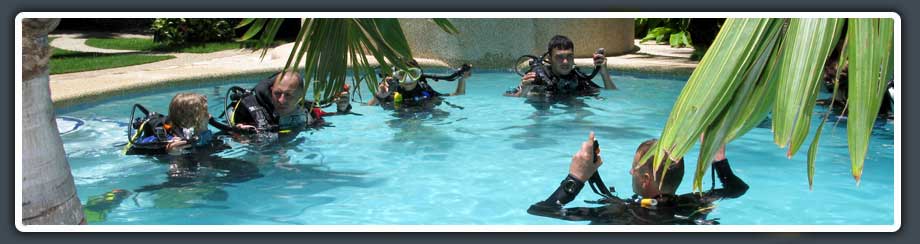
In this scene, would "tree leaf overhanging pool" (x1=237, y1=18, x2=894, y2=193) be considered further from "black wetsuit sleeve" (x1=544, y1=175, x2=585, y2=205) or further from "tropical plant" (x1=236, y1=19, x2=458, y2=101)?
"tropical plant" (x1=236, y1=19, x2=458, y2=101)

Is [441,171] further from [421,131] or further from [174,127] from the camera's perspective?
[174,127]

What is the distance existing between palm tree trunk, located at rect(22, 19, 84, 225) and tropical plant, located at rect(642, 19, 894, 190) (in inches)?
90.2

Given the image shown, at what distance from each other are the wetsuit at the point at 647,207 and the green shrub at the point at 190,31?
9.57 m

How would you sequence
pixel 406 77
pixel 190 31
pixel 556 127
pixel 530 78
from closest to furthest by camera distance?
pixel 556 127
pixel 406 77
pixel 530 78
pixel 190 31

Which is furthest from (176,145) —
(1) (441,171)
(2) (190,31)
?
(2) (190,31)

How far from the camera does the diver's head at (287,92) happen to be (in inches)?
267

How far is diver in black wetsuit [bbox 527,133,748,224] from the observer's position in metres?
4.23

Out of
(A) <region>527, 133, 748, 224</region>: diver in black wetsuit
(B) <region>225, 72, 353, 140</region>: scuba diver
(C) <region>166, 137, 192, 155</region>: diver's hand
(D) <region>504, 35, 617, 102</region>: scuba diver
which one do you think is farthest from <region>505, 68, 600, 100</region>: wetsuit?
(A) <region>527, 133, 748, 224</region>: diver in black wetsuit

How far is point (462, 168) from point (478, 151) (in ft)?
1.76

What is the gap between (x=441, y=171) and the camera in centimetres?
648

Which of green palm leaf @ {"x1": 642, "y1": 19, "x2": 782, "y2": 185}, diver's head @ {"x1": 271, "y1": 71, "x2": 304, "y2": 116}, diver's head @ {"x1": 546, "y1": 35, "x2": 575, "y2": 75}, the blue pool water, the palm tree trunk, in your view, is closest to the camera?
green palm leaf @ {"x1": 642, "y1": 19, "x2": 782, "y2": 185}

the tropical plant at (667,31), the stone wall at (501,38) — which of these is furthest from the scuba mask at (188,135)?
the tropical plant at (667,31)

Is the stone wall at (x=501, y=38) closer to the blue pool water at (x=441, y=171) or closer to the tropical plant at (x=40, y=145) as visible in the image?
the blue pool water at (x=441, y=171)

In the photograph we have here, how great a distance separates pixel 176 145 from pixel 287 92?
1.10 meters
